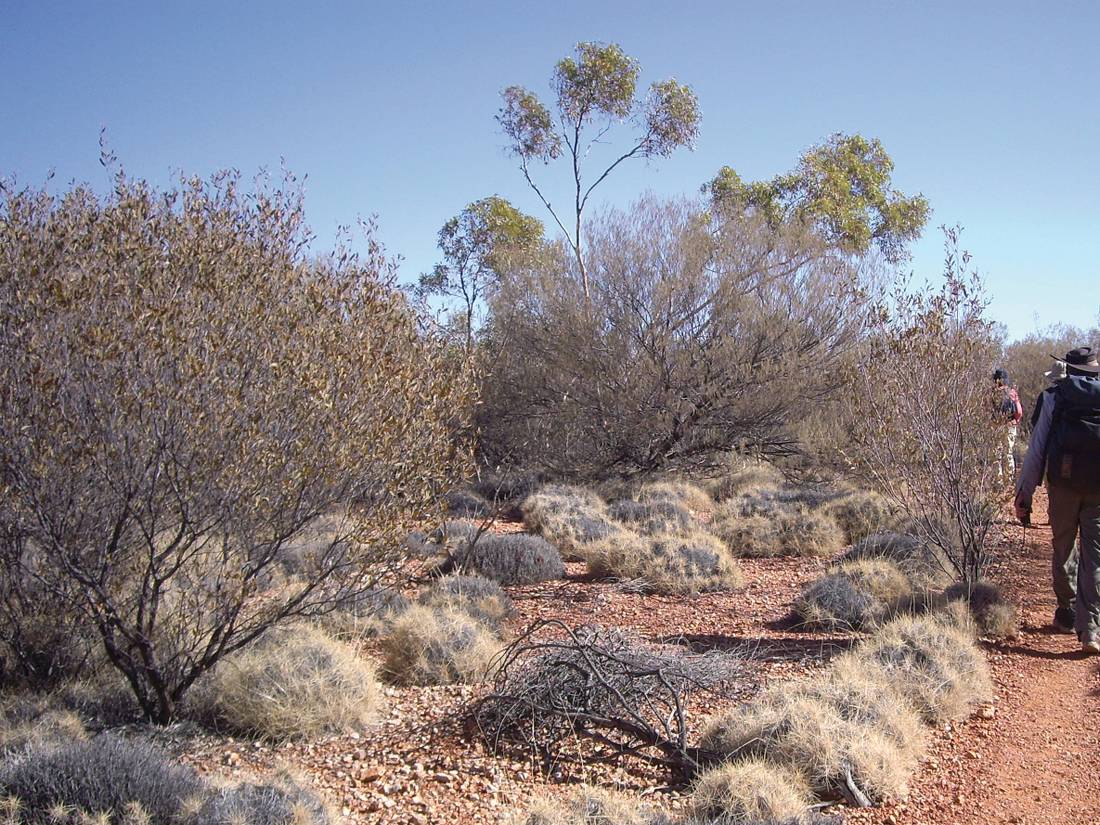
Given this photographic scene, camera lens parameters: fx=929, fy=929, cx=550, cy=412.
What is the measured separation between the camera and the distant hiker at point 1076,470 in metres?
5.84

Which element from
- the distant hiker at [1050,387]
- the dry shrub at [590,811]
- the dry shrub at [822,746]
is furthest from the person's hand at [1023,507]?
the dry shrub at [590,811]

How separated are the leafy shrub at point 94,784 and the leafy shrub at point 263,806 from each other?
118mm

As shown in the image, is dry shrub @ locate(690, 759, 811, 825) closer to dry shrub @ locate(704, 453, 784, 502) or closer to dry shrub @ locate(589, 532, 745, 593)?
dry shrub @ locate(589, 532, 745, 593)

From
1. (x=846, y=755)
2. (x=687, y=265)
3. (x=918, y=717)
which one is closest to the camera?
(x=846, y=755)

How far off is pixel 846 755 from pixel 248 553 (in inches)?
130

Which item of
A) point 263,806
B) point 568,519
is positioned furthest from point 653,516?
point 263,806

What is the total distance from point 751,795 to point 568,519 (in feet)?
25.4

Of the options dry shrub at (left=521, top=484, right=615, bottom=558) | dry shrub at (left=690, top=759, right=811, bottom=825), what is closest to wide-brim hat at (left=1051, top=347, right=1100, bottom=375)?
dry shrub at (left=690, top=759, right=811, bottom=825)

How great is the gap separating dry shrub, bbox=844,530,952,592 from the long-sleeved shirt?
5.60ft

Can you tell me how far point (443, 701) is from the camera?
5.88m

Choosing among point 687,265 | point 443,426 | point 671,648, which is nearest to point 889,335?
point 671,648

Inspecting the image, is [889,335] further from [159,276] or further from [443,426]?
[159,276]

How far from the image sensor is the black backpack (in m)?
5.82

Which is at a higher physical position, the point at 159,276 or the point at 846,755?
the point at 159,276
